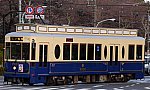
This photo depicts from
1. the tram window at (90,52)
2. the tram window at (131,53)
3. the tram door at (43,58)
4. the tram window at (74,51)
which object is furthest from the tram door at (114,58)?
the tram door at (43,58)

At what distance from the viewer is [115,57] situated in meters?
31.9

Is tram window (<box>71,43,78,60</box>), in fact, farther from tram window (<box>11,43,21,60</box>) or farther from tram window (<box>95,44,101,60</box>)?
tram window (<box>11,43,21,60</box>)

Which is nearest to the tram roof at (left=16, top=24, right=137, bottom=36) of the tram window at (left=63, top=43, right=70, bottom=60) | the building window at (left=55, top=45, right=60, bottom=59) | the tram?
the tram

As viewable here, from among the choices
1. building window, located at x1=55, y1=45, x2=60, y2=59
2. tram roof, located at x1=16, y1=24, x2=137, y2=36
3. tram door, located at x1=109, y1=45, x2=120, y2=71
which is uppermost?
tram roof, located at x1=16, y1=24, x2=137, y2=36

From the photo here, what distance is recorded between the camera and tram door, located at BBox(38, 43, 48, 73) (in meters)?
27.4

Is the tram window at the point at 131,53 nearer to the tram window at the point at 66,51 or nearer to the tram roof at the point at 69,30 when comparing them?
the tram roof at the point at 69,30

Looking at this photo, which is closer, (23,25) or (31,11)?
(23,25)

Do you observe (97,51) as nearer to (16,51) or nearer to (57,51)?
(57,51)

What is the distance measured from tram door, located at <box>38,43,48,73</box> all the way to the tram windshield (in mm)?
755

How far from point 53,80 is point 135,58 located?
7.29 metres

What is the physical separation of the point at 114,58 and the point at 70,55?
13.0 ft

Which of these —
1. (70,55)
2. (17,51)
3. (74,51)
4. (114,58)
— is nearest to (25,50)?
(17,51)

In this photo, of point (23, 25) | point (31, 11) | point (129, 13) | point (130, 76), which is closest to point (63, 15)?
point (129, 13)

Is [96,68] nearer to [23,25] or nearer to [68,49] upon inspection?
[68,49]
